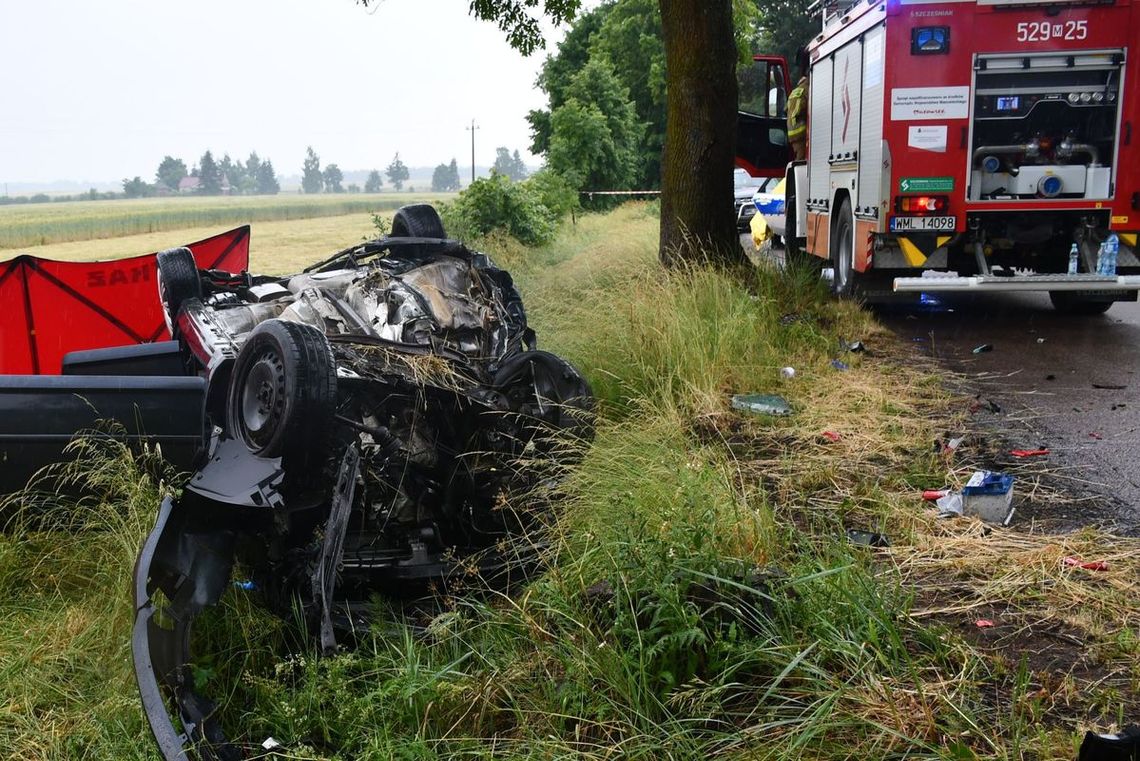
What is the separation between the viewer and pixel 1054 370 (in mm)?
7789

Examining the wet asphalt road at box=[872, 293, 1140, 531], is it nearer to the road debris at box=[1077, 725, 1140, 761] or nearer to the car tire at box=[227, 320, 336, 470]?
the road debris at box=[1077, 725, 1140, 761]

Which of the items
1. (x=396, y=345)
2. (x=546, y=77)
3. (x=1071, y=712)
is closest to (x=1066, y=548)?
(x=1071, y=712)

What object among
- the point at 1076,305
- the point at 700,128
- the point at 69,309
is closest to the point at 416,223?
the point at 69,309

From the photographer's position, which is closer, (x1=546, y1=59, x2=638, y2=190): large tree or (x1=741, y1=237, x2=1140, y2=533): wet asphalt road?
(x1=741, y1=237, x2=1140, y2=533): wet asphalt road

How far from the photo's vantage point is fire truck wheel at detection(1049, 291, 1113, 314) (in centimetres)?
1040

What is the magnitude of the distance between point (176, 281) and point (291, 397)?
2.22 meters

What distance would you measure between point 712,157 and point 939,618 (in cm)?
774

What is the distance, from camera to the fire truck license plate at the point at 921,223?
30.1 feet

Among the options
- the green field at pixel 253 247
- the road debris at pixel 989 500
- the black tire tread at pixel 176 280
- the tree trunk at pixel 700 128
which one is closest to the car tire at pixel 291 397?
the black tire tread at pixel 176 280

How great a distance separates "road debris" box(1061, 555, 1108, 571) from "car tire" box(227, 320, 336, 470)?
10.0 ft

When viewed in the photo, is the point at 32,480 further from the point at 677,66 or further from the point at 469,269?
the point at 677,66

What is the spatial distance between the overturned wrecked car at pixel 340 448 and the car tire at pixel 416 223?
908mm

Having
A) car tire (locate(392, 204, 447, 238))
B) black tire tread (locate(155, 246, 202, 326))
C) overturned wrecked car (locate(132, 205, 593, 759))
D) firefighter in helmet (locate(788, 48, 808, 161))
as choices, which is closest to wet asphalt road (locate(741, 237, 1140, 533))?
overturned wrecked car (locate(132, 205, 593, 759))

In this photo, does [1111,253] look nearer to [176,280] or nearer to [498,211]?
[176,280]
